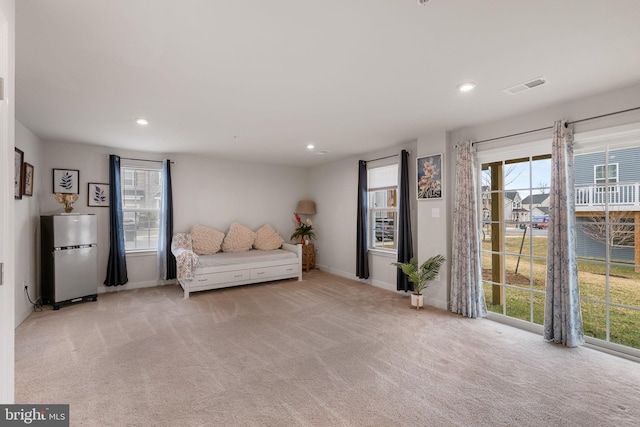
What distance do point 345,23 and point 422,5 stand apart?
0.43 metres

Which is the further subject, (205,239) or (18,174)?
(205,239)

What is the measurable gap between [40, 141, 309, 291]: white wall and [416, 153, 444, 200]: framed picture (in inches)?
130

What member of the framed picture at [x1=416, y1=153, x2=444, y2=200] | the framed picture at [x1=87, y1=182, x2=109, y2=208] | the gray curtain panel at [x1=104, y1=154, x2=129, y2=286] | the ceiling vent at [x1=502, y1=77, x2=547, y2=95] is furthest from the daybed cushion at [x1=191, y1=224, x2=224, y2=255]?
the ceiling vent at [x1=502, y1=77, x2=547, y2=95]

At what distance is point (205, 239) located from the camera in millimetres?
5531

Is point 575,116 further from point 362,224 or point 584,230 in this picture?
point 362,224

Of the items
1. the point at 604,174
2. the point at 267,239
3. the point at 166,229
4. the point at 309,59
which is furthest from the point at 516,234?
the point at 166,229

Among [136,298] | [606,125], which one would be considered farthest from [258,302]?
[606,125]

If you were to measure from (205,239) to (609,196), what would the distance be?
18.5 ft

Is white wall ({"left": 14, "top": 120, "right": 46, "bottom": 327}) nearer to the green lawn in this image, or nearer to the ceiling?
the ceiling

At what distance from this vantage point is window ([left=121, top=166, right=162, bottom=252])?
5230 millimetres

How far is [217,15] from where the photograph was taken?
1.68m

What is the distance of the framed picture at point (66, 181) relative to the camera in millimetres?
4559

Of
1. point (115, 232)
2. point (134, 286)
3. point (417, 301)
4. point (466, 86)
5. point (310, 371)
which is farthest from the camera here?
point (134, 286)

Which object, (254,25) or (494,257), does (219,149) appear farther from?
(494,257)
